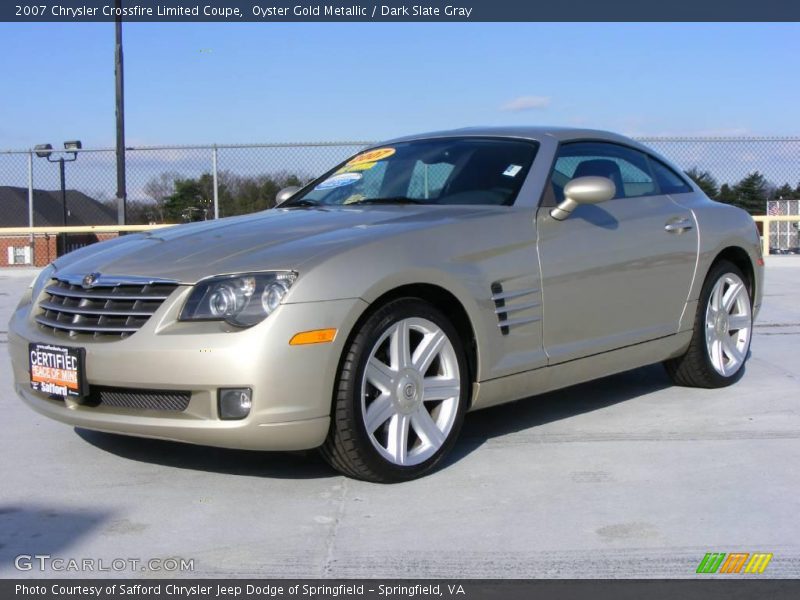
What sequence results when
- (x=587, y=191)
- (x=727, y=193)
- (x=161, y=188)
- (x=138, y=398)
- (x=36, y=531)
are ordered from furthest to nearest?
(x=161, y=188) → (x=727, y=193) → (x=587, y=191) → (x=138, y=398) → (x=36, y=531)

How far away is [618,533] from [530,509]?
0.37m

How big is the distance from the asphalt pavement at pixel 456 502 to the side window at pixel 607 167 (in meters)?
1.16

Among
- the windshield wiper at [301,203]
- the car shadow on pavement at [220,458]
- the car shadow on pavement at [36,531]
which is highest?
the windshield wiper at [301,203]

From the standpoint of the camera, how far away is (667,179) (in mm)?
5391

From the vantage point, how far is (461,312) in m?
3.99

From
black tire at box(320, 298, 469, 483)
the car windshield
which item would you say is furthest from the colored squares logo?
the car windshield

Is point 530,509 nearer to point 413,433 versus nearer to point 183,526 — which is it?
point 413,433

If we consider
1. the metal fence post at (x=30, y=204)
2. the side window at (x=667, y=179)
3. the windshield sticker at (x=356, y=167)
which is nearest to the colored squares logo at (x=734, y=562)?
the side window at (x=667, y=179)

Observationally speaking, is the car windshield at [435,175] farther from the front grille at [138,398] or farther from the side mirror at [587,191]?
the front grille at [138,398]

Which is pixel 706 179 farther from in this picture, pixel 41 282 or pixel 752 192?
pixel 41 282

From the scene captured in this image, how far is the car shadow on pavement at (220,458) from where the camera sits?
3.93m

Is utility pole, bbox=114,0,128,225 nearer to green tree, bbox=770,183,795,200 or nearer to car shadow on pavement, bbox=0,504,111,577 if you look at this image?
green tree, bbox=770,183,795,200

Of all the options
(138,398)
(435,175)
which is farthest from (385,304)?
(435,175)

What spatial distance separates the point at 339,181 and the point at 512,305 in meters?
1.45
